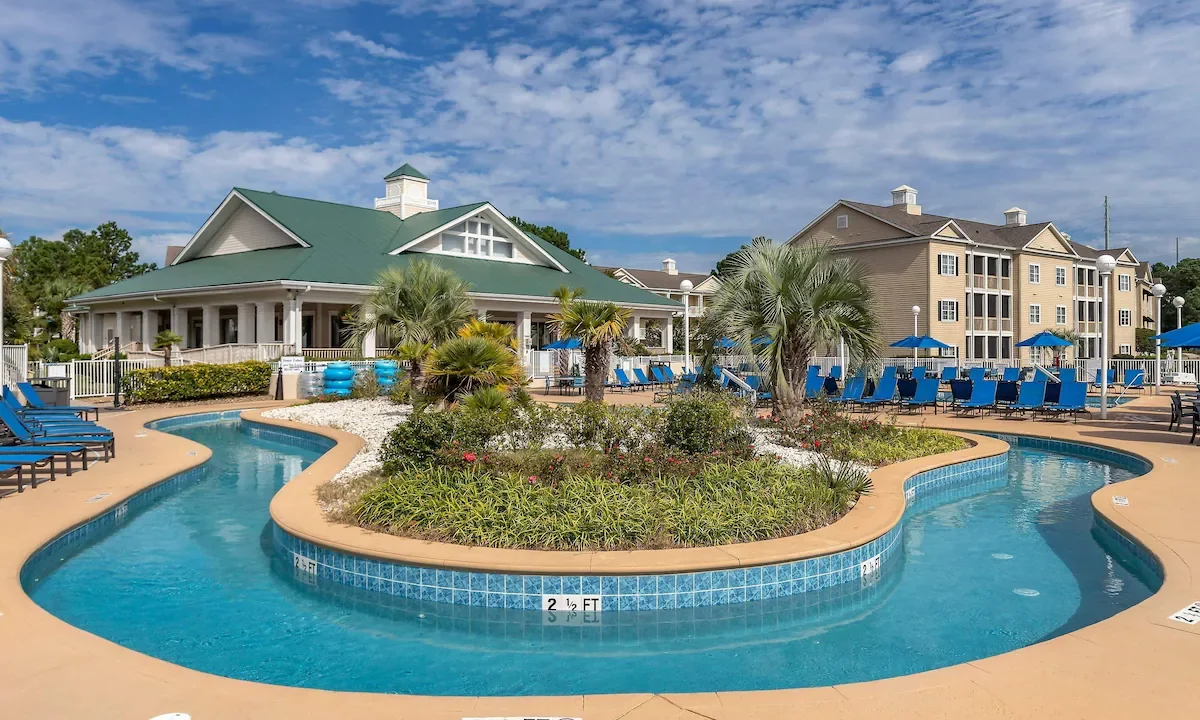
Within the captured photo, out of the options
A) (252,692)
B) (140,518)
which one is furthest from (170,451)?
(252,692)

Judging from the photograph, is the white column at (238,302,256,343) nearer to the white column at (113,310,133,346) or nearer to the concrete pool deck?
the white column at (113,310,133,346)

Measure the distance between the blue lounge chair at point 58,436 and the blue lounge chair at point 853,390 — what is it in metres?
15.0

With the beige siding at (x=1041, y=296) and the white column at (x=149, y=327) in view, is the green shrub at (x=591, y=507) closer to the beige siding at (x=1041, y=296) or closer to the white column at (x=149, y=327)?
the white column at (x=149, y=327)

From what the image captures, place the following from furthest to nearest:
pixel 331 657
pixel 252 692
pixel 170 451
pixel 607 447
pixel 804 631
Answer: pixel 170 451, pixel 607 447, pixel 804 631, pixel 331 657, pixel 252 692

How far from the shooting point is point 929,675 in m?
4.30

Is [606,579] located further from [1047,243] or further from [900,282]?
[1047,243]

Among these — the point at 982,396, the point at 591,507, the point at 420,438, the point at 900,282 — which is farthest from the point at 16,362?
the point at 900,282

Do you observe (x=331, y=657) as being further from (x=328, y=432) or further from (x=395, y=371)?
(x=395, y=371)

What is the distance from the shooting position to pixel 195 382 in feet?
73.7

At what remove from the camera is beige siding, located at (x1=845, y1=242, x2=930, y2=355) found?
38.4 m

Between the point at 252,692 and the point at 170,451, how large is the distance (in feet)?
33.0

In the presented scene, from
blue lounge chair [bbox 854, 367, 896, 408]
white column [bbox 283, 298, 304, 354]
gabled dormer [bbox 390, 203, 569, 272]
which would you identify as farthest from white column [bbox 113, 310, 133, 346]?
blue lounge chair [bbox 854, 367, 896, 408]

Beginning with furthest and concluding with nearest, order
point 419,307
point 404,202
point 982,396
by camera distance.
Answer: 1. point 404,202
2. point 419,307
3. point 982,396

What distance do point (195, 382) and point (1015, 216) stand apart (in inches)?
1853
